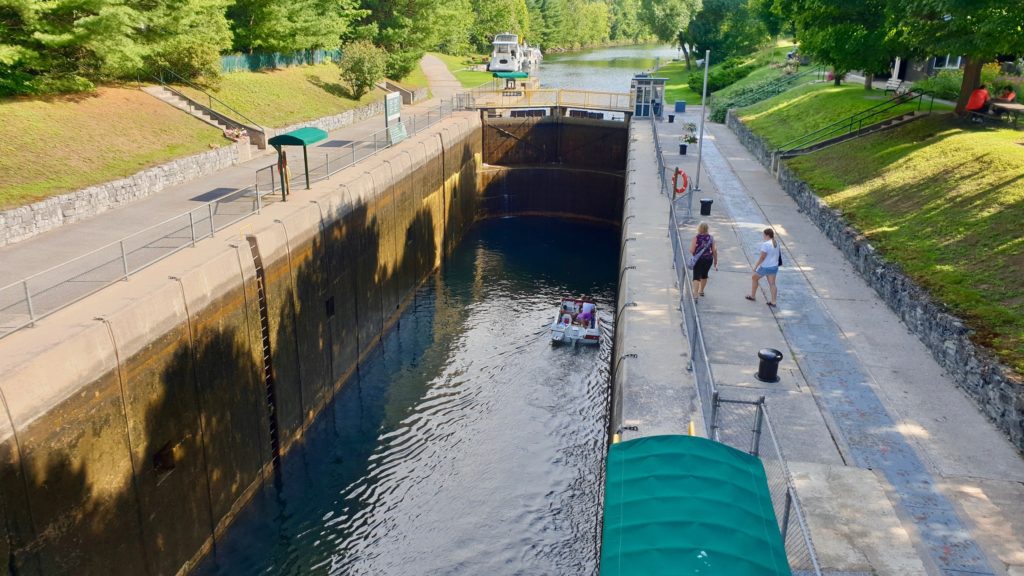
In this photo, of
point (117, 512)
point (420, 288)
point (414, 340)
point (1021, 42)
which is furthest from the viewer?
point (420, 288)

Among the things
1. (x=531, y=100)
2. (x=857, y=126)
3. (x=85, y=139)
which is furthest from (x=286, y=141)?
(x=531, y=100)

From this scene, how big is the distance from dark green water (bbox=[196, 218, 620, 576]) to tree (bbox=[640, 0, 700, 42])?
293 ft

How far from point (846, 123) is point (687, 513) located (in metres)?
29.7

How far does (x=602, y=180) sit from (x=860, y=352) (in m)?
27.7

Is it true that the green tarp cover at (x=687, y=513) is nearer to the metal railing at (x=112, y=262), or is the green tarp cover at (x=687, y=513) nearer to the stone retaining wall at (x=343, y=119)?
the metal railing at (x=112, y=262)

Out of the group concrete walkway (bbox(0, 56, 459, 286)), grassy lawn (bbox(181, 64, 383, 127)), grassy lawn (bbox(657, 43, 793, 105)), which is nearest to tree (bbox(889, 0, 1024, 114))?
concrete walkway (bbox(0, 56, 459, 286))

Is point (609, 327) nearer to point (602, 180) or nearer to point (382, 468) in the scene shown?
point (382, 468)

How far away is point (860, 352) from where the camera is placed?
15320mm

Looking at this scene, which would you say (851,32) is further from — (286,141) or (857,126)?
(286,141)

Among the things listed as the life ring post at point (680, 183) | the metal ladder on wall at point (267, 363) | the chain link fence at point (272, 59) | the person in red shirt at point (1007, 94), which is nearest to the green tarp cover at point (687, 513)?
the metal ladder on wall at point (267, 363)

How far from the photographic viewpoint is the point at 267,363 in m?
17.5

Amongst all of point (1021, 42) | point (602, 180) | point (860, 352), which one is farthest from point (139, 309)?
point (602, 180)

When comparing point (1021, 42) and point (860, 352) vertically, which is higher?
point (1021, 42)

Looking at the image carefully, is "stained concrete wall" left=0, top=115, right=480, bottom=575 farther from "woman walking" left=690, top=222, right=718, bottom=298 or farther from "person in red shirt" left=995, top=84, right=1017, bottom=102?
"person in red shirt" left=995, top=84, right=1017, bottom=102
